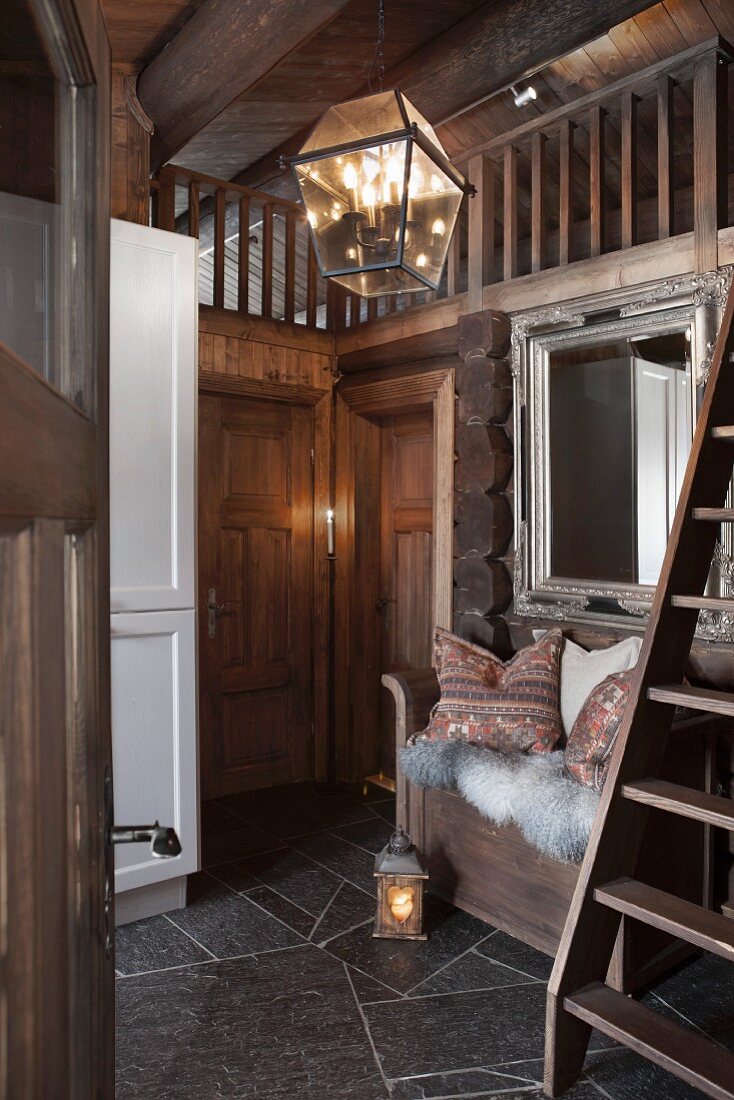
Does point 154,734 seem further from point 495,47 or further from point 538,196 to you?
point 495,47

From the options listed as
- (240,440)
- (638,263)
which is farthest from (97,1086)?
(240,440)

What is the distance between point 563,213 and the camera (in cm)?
338

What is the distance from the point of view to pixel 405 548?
4598 millimetres

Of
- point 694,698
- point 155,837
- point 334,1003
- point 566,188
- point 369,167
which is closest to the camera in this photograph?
Result: point 155,837

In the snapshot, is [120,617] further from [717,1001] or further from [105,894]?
[717,1001]

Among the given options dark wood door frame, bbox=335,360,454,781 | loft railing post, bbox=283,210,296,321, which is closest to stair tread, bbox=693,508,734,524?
dark wood door frame, bbox=335,360,454,781

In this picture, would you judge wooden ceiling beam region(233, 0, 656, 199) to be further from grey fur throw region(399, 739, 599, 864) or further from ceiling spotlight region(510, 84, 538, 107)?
grey fur throw region(399, 739, 599, 864)

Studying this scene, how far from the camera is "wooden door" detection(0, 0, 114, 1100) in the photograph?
62 centimetres

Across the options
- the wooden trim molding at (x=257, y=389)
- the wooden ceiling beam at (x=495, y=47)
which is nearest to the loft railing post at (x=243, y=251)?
the wooden trim molding at (x=257, y=389)

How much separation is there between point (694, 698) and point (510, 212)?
2.43 m

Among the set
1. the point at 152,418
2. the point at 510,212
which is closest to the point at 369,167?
the point at 152,418

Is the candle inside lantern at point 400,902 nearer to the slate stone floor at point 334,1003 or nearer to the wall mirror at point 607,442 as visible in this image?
the slate stone floor at point 334,1003

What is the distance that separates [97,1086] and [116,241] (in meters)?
2.61

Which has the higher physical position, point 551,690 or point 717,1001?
point 551,690
